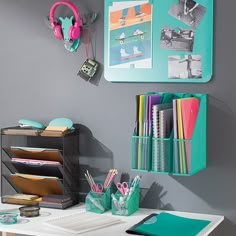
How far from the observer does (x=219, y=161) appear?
8.18 feet

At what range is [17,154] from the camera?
2.74m

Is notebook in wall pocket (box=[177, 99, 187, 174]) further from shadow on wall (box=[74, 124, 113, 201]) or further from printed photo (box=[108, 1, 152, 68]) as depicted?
shadow on wall (box=[74, 124, 113, 201])

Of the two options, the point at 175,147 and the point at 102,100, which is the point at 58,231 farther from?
the point at 102,100

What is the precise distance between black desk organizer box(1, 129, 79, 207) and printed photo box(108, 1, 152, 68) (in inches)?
15.7

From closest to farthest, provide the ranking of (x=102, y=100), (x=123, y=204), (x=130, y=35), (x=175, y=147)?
(x=175, y=147) < (x=123, y=204) < (x=130, y=35) < (x=102, y=100)

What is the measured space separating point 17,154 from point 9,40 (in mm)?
560

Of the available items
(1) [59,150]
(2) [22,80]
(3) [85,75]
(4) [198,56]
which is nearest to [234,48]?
(4) [198,56]

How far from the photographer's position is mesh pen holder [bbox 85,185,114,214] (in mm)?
2523

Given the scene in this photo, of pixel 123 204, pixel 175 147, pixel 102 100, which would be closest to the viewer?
pixel 175 147

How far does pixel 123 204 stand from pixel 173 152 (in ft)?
1.04

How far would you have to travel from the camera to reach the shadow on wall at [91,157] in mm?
2705

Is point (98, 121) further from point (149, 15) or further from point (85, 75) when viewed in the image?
point (149, 15)

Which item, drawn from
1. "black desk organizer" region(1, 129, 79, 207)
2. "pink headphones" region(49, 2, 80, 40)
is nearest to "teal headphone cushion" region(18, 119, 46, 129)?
"black desk organizer" region(1, 129, 79, 207)

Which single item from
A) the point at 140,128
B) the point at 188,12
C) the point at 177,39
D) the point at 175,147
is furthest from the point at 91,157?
the point at 188,12
